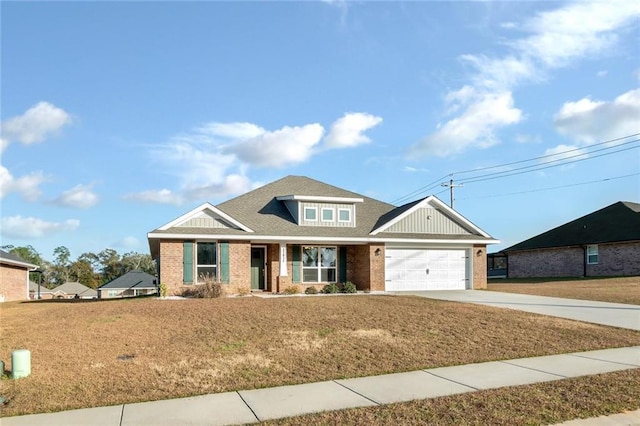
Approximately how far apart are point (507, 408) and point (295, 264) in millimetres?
18118

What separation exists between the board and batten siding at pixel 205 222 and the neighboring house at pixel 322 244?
0.04 metres

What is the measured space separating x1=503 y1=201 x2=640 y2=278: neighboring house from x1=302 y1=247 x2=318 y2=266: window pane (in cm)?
1999

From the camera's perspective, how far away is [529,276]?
39.7 meters

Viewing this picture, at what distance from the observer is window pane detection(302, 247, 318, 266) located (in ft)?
80.7

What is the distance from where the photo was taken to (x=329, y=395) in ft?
23.2

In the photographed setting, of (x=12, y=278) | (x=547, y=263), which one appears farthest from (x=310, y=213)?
(x=547, y=263)

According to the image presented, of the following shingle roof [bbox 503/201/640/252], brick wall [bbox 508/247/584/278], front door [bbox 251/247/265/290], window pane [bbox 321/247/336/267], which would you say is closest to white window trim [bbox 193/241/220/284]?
front door [bbox 251/247/265/290]

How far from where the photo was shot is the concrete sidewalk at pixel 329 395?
6.11 metres

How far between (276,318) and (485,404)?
25.7 ft

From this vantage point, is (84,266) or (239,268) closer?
(239,268)

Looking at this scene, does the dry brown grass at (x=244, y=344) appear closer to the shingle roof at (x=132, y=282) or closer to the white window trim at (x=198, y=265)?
Result: the white window trim at (x=198, y=265)

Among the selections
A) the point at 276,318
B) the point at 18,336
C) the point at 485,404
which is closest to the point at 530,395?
the point at 485,404

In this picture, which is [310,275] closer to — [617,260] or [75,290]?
[617,260]

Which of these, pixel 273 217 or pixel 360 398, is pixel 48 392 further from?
pixel 273 217
